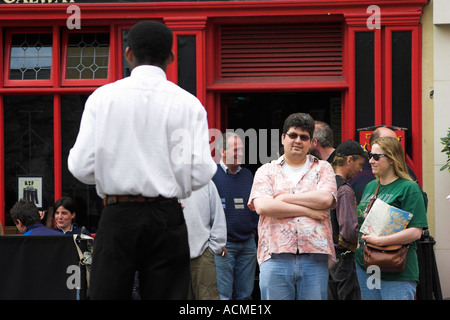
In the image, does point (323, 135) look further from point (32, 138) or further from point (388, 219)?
point (32, 138)

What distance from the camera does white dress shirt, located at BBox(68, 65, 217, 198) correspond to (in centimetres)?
354

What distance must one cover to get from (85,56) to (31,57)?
2.16 feet

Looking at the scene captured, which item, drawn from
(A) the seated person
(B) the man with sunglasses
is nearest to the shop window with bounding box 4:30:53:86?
(A) the seated person

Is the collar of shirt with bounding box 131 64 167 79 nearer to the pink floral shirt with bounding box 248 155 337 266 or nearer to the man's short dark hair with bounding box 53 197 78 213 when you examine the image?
the pink floral shirt with bounding box 248 155 337 266

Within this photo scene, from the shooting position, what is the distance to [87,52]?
27.1 ft

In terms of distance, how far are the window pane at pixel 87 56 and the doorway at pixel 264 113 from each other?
58.9 inches

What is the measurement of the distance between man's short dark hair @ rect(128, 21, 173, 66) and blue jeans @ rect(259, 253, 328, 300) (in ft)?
6.05

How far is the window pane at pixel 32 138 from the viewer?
8227mm

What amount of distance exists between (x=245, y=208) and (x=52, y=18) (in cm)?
328

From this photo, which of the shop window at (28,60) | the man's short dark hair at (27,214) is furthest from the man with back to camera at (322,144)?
the shop window at (28,60)

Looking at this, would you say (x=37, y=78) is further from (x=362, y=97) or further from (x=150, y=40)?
(x=150, y=40)

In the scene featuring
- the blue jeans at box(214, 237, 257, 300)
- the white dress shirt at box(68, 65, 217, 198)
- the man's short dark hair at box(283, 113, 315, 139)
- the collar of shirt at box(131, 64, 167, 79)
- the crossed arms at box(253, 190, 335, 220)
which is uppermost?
the collar of shirt at box(131, 64, 167, 79)
